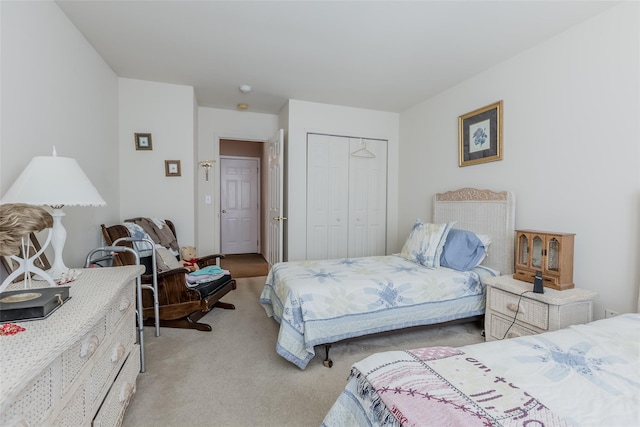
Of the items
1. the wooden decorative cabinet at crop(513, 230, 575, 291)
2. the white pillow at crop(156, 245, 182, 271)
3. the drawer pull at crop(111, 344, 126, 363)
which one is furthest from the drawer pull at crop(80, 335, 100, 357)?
the wooden decorative cabinet at crop(513, 230, 575, 291)

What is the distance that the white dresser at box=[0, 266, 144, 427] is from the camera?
0.74 metres

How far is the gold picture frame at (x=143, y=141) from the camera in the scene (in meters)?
3.37

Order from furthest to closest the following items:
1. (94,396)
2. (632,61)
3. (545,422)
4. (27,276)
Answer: (632,61)
(27,276)
(94,396)
(545,422)

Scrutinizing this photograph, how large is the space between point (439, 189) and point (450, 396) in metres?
3.09

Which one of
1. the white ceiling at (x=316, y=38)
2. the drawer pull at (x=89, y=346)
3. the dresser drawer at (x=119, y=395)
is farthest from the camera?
the white ceiling at (x=316, y=38)

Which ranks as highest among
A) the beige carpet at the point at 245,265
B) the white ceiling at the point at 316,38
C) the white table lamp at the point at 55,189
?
the white ceiling at the point at 316,38

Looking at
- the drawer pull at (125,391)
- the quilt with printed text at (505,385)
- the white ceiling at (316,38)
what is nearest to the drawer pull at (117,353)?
the drawer pull at (125,391)

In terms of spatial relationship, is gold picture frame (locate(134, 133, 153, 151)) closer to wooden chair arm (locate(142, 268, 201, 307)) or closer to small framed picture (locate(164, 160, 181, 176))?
small framed picture (locate(164, 160, 181, 176))

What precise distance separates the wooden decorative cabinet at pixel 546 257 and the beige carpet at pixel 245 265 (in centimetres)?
360

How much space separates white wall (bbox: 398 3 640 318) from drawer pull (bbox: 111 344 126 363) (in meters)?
3.10

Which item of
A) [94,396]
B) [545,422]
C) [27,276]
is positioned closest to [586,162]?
[545,422]

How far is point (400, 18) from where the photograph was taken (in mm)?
2166

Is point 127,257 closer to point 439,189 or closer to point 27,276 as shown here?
point 27,276

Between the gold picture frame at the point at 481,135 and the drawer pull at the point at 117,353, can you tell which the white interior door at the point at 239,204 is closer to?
the gold picture frame at the point at 481,135
